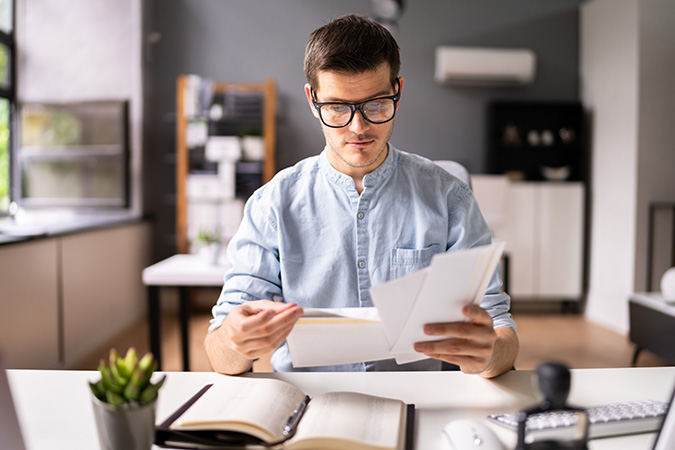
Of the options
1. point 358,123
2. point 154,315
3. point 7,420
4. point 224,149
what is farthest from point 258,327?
point 224,149

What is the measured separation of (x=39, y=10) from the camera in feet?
13.9

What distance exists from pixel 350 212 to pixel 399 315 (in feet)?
1.75

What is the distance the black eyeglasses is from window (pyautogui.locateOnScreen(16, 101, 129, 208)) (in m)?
3.63

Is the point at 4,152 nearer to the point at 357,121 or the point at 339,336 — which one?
the point at 357,121

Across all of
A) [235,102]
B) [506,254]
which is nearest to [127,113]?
[235,102]

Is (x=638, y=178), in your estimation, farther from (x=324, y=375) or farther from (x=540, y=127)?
(x=324, y=375)

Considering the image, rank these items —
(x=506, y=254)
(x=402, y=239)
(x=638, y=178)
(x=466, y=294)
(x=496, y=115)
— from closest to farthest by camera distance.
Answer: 1. (x=466, y=294)
2. (x=402, y=239)
3. (x=506, y=254)
4. (x=638, y=178)
5. (x=496, y=115)

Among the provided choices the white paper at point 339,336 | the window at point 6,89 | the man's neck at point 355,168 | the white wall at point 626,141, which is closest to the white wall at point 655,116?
the white wall at point 626,141

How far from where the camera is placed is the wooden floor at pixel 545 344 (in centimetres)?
330

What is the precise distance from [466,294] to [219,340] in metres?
0.50

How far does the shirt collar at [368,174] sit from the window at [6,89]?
3.55 metres

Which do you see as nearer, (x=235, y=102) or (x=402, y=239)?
(x=402, y=239)

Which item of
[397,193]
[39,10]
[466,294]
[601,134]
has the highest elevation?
[39,10]

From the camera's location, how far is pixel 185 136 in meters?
4.47
